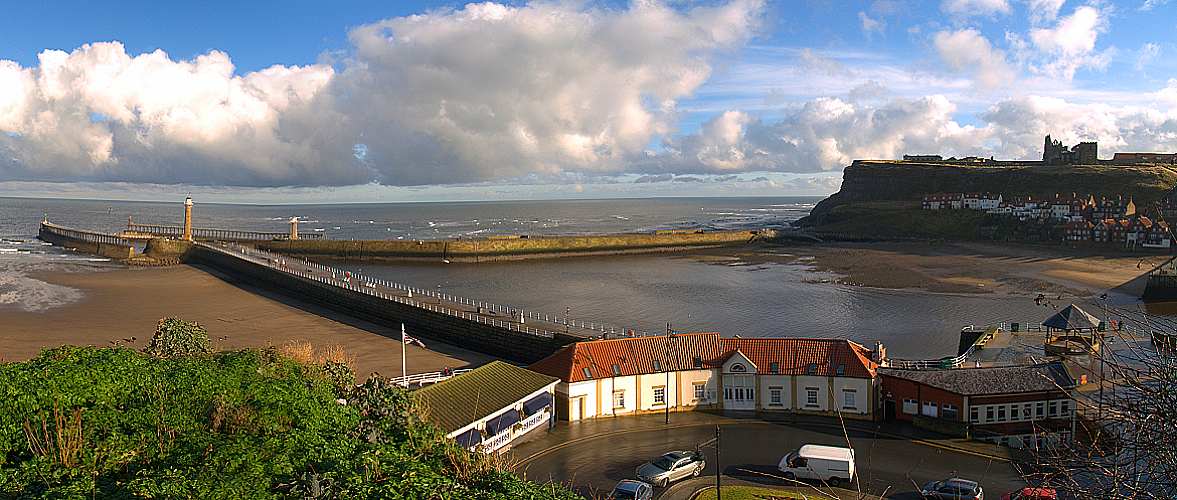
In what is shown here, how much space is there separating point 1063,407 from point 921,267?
51105 millimetres

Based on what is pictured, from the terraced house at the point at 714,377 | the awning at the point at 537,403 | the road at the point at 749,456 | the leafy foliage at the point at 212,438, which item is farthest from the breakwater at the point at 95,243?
the leafy foliage at the point at 212,438

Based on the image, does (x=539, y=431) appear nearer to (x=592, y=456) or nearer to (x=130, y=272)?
(x=592, y=456)

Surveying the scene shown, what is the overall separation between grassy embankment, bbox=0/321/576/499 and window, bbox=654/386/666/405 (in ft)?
36.0

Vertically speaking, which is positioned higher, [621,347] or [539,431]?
[621,347]

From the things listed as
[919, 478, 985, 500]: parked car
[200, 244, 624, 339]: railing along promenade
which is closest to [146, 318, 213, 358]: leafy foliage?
[200, 244, 624, 339]: railing along promenade

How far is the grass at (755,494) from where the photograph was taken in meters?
16.7

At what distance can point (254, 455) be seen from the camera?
1071 centimetres

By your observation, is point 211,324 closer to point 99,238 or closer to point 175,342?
point 175,342

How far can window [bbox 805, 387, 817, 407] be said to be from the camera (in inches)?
945

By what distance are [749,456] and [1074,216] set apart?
100m

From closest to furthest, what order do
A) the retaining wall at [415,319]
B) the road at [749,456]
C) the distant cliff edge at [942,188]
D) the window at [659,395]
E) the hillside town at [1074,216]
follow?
the road at [749,456] → the window at [659,395] → the retaining wall at [415,319] → the hillside town at [1074,216] → the distant cliff edge at [942,188]

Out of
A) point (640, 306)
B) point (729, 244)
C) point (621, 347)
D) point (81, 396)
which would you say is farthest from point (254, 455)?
point (729, 244)

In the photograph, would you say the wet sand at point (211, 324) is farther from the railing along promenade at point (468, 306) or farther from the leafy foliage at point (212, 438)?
the leafy foliage at point (212, 438)

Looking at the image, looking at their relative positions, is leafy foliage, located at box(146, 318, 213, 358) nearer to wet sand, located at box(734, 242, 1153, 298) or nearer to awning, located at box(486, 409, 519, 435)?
awning, located at box(486, 409, 519, 435)
